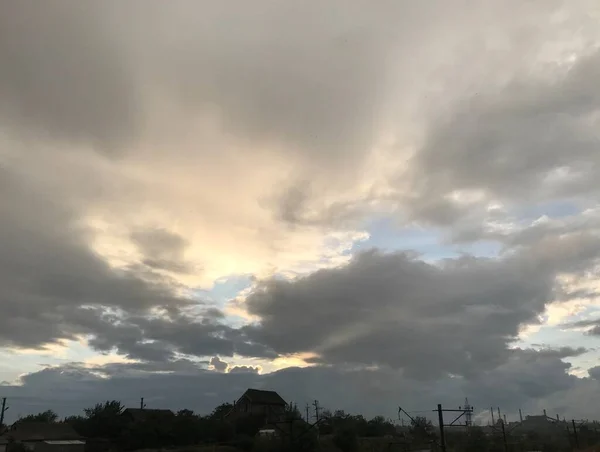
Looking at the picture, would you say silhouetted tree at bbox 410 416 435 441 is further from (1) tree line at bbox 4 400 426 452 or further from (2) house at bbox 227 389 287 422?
(2) house at bbox 227 389 287 422

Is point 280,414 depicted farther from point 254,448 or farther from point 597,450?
point 597,450

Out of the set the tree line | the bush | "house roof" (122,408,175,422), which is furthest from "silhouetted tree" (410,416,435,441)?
"house roof" (122,408,175,422)

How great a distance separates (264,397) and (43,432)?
3907 cm

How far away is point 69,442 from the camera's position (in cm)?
6738

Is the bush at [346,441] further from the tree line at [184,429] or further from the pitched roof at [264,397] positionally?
the pitched roof at [264,397]

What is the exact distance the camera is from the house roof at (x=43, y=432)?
71188 mm

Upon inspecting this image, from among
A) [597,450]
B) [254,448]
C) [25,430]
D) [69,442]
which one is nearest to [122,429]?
[69,442]

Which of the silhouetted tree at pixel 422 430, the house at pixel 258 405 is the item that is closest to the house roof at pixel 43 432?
the house at pixel 258 405

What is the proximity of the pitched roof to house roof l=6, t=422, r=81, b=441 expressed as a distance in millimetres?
32167

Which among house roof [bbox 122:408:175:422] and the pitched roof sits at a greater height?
the pitched roof

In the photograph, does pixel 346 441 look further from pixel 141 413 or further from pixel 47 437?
pixel 47 437

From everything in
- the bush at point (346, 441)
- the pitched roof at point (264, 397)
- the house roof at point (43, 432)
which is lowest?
the bush at point (346, 441)

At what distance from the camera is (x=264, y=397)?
319ft

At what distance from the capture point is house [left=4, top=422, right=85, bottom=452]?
6544 cm
